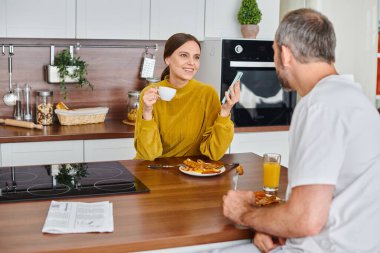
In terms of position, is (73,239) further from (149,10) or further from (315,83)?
(149,10)

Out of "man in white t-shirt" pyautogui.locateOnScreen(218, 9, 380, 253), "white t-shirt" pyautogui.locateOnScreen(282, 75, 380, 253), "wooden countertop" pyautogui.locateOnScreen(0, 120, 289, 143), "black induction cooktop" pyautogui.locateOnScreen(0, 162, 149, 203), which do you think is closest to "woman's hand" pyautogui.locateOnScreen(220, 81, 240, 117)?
"black induction cooktop" pyautogui.locateOnScreen(0, 162, 149, 203)

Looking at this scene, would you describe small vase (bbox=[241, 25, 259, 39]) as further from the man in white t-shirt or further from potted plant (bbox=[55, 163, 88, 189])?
the man in white t-shirt

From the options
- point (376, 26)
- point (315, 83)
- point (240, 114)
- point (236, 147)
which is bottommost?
point (236, 147)

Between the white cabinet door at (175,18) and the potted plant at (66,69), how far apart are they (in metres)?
0.57

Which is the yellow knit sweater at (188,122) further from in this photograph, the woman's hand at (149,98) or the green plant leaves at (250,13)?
the green plant leaves at (250,13)

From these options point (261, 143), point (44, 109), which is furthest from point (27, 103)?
point (261, 143)

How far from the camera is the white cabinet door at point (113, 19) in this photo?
3543 mm

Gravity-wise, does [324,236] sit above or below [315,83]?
below

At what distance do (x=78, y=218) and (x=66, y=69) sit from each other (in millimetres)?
2248

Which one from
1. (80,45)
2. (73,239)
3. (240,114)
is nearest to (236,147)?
(240,114)

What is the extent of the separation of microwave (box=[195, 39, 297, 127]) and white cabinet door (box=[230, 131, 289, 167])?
8 cm

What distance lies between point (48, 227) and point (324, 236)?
82cm

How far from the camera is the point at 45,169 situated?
2291mm

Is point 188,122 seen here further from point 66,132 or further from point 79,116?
point 79,116
